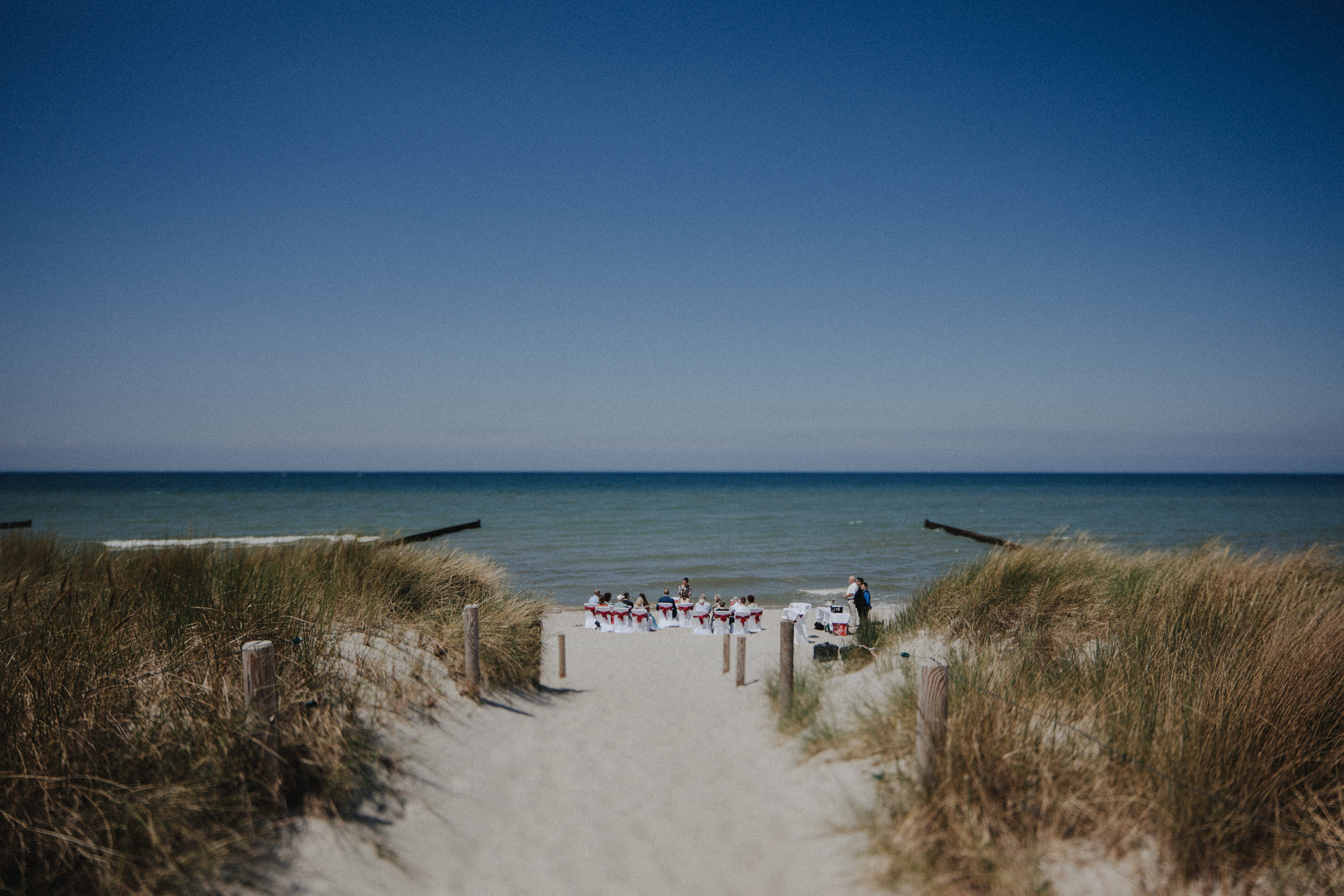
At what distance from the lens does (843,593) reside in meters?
20.2

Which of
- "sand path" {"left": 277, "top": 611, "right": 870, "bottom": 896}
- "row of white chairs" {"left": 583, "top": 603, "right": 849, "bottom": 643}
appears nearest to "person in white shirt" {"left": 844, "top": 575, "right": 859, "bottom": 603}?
"row of white chairs" {"left": 583, "top": 603, "right": 849, "bottom": 643}

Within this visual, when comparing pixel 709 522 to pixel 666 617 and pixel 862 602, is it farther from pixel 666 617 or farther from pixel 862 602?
pixel 862 602

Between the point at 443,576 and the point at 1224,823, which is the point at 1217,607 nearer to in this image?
the point at 1224,823

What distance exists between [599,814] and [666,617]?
10.4 meters

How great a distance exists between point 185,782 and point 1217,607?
10.2m

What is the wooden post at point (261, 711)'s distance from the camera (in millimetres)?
4734

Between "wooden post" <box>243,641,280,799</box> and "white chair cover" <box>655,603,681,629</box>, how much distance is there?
11781 millimetres

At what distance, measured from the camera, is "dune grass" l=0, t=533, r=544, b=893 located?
388 cm

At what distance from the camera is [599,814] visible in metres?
6.04

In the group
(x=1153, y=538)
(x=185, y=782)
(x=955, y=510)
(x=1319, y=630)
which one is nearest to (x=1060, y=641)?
(x=1319, y=630)

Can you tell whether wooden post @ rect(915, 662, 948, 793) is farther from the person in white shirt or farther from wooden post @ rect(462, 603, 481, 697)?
the person in white shirt

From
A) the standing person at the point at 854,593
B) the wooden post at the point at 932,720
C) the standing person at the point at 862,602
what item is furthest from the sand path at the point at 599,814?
the standing person at the point at 854,593

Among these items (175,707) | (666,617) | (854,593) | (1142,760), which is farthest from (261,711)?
(666,617)

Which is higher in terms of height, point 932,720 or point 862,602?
point 932,720
